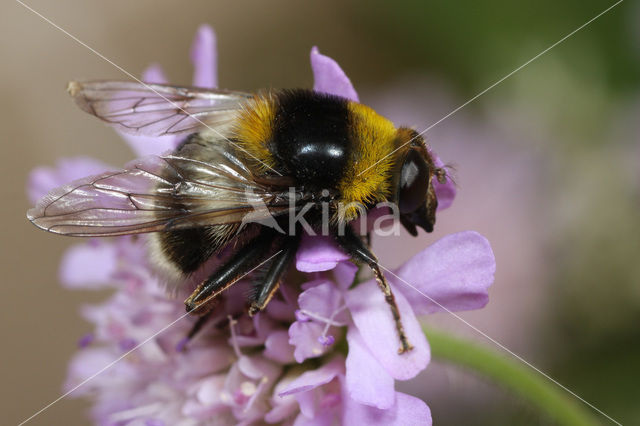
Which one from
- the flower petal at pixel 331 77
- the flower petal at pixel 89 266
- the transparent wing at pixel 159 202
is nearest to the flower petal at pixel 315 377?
the transparent wing at pixel 159 202

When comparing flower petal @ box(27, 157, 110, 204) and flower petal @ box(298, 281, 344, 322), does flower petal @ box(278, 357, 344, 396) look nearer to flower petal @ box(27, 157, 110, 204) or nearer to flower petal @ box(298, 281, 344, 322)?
flower petal @ box(298, 281, 344, 322)

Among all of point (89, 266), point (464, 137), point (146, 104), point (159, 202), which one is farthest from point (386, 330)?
point (464, 137)

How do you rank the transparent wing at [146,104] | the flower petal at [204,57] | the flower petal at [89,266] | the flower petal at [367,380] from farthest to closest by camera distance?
the flower petal at [89,266], the flower petal at [204,57], the transparent wing at [146,104], the flower petal at [367,380]

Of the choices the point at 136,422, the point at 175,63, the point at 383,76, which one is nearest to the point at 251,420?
the point at 136,422

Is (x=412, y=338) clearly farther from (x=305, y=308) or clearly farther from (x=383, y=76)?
(x=383, y=76)

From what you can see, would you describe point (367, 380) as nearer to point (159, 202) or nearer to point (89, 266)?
point (159, 202)

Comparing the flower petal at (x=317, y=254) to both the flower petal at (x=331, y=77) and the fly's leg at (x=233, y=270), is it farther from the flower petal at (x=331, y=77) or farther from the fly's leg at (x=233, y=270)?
the flower petal at (x=331, y=77)

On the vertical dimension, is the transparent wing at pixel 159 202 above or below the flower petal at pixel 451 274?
above
